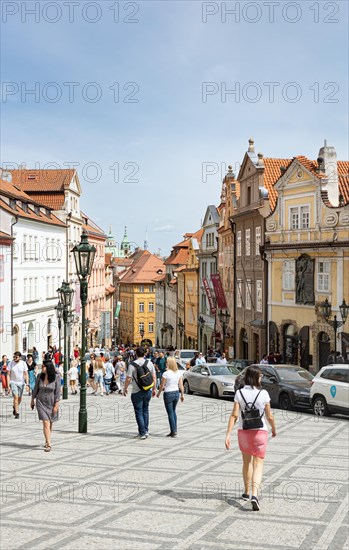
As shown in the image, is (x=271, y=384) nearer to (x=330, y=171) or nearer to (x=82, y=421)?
(x=82, y=421)

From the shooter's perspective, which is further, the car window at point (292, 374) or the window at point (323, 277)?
the window at point (323, 277)

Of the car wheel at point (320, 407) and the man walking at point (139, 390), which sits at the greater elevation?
the man walking at point (139, 390)

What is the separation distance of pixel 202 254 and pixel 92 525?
5714 cm

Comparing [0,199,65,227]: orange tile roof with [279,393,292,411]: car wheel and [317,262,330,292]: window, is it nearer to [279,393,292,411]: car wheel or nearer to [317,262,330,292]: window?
[317,262,330,292]: window

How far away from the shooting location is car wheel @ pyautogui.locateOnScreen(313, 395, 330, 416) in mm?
19547

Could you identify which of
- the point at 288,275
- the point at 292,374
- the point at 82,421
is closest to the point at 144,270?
the point at 288,275

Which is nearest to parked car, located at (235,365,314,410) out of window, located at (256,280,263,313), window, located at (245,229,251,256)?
window, located at (256,280,263,313)

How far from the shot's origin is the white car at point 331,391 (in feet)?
62.0

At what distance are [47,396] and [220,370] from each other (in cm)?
1493

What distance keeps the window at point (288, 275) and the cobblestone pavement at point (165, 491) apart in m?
24.4

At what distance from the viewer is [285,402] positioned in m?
21.8

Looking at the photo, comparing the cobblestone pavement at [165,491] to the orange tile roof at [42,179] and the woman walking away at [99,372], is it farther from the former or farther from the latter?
the orange tile roof at [42,179]

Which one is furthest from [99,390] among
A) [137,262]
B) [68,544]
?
[137,262]

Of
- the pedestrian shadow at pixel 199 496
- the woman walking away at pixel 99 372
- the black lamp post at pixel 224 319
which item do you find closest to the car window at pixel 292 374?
the woman walking away at pixel 99 372
